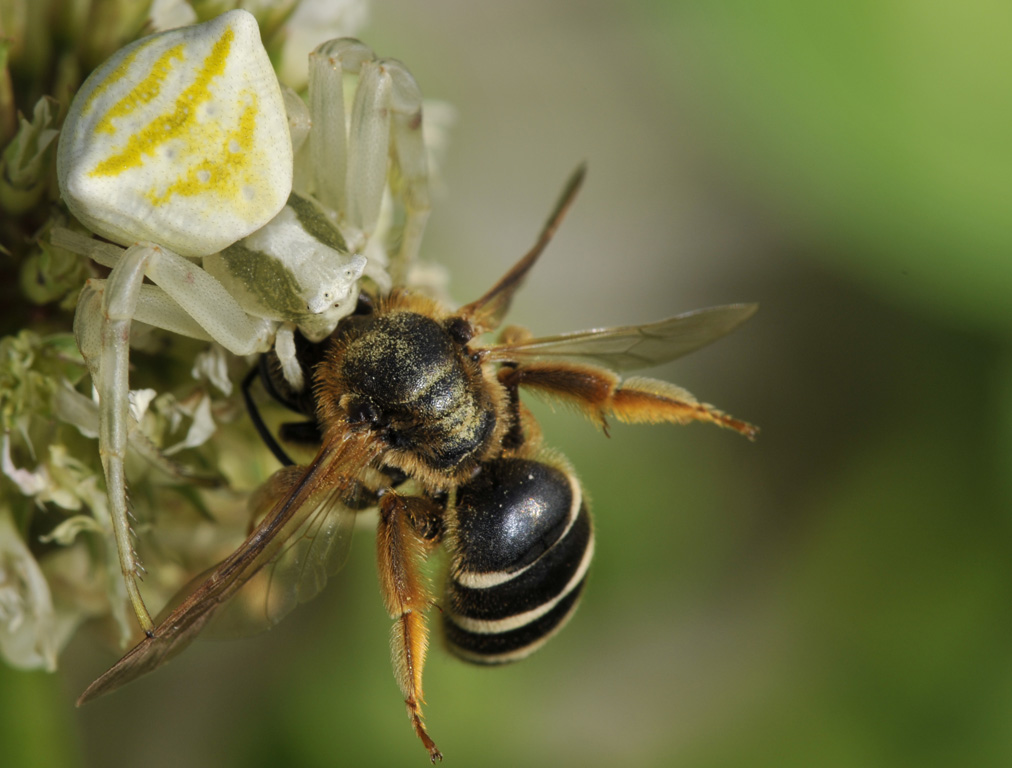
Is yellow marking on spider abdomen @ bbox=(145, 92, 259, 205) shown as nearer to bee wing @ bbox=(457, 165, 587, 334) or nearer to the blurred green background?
bee wing @ bbox=(457, 165, 587, 334)

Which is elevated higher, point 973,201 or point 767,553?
point 973,201

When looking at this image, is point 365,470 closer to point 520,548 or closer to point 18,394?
point 520,548

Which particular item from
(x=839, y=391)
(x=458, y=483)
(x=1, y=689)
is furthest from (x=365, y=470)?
(x=839, y=391)

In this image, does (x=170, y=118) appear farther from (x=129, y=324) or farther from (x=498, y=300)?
(x=498, y=300)

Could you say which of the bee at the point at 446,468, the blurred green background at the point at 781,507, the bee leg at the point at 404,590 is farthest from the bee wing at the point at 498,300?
the blurred green background at the point at 781,507

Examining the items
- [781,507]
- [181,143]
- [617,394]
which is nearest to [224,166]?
[181,143]

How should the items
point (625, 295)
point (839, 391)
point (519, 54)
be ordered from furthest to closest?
1. point (519, 54)
2. point (625, 295)
3. point (839, 391)
